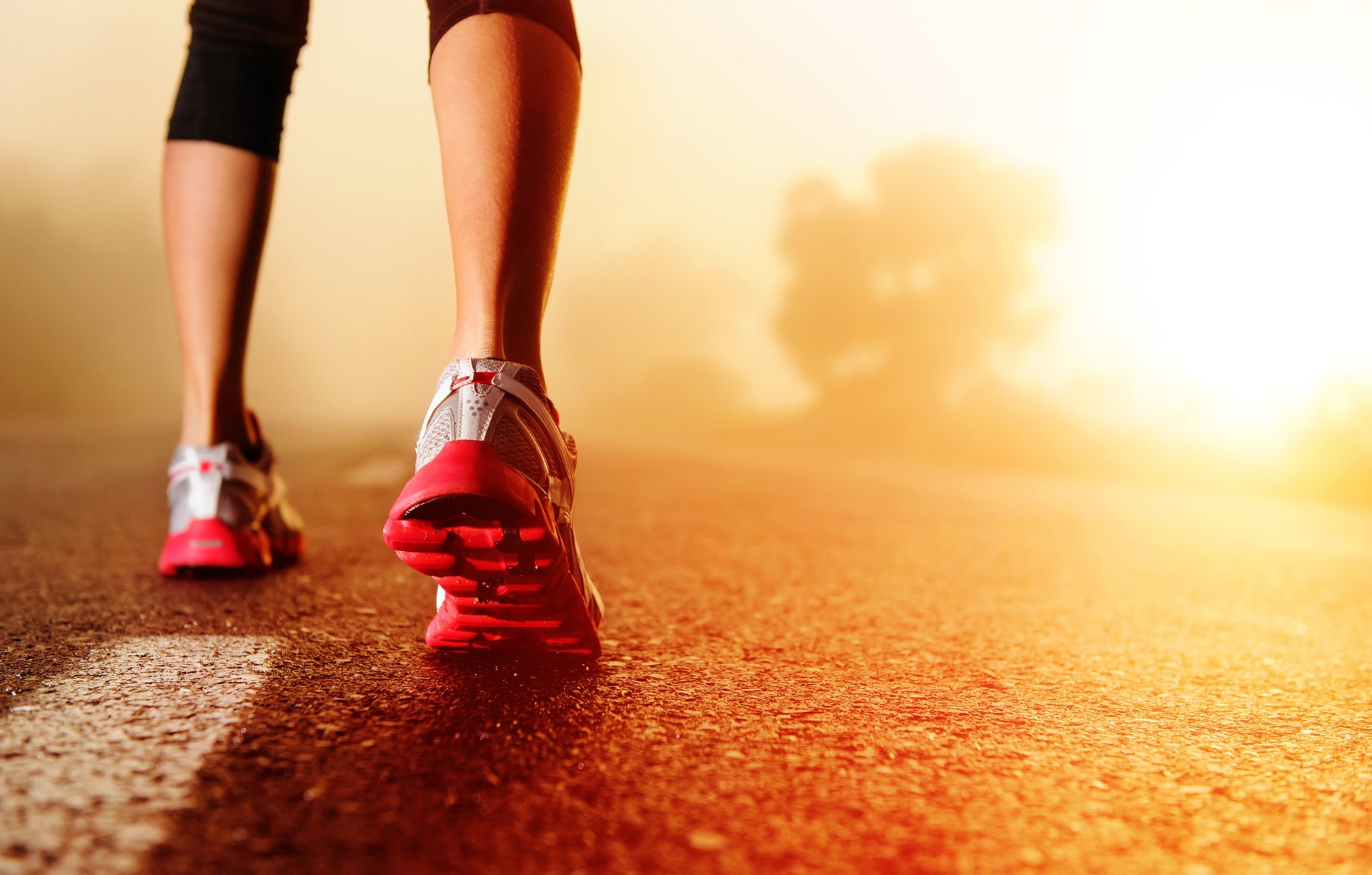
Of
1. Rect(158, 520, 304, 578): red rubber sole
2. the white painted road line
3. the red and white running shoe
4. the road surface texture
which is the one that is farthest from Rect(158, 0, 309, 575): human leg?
the red and white running shoe

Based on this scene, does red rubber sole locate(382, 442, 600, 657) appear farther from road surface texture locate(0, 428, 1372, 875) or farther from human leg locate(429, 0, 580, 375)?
human leg locate(429, 0, 580, 375)

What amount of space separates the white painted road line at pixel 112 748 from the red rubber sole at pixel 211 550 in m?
0.44

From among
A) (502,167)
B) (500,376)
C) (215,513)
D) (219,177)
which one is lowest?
(215,513)

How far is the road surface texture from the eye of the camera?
56 cm

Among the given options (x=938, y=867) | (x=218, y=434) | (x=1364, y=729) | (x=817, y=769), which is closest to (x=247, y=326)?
(x=218, y=434)

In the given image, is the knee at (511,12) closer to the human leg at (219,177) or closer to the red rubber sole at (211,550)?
the human leg at (219,177)

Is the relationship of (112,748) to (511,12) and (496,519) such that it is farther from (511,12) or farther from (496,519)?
(511,12)

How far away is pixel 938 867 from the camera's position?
55 cm

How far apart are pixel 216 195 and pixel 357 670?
2.92 ft

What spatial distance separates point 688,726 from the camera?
78 centimetres

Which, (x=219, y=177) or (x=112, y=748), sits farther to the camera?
(x=219, y=177)

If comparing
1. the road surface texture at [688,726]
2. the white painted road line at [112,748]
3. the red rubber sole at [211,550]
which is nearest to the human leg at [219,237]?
the red rubber sole at [211,550]

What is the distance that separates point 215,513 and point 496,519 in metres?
0.78

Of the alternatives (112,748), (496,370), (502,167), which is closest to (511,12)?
(502,167)
